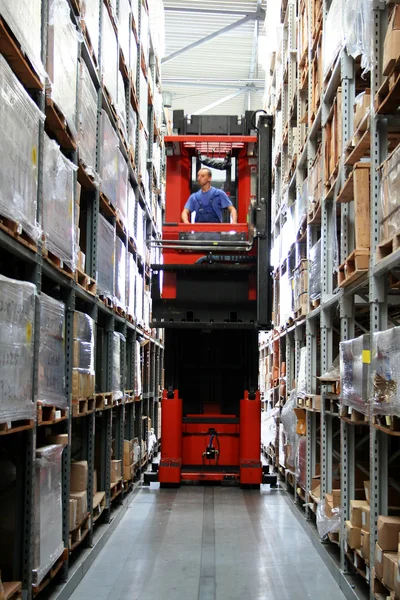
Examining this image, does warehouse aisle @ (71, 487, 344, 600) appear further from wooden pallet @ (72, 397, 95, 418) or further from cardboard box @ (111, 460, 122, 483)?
wooden pallet @ (72, 397, 95, 418)

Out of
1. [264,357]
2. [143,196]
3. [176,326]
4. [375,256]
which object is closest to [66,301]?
[375,256]

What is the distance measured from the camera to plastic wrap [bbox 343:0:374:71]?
14.8 feet

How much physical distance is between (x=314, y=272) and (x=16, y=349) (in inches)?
161

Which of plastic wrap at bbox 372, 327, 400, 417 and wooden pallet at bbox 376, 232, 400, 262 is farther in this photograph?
wooden pallet at bbox 376, 232, 400, 262

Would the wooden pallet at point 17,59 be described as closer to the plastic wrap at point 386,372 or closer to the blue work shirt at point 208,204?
the plastic wrap at point 386,372

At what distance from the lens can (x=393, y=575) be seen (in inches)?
148

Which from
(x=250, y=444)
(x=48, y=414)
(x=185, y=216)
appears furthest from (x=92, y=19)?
(x=250, y=444)

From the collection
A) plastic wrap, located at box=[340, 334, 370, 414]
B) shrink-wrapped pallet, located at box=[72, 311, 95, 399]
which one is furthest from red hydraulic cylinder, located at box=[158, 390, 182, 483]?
plastic wrap, located at box=[340, 334, 370, 414]

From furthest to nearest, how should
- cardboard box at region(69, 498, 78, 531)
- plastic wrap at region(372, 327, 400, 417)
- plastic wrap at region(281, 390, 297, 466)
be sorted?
plastic wrap at region(281, 390, 297, 466) → cardboard box at region(69, 498, 78, 531) → plastic wrap at region(372, 327, 400, 417)

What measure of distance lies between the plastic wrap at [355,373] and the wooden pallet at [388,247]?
60 cm

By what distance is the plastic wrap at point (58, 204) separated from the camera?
4488 mm

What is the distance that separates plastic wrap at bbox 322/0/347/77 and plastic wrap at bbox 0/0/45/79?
8.15 feet

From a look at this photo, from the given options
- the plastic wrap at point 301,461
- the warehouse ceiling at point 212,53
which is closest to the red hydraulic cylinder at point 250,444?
the plastic wrap at point 301,461

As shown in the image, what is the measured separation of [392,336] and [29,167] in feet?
7.37
